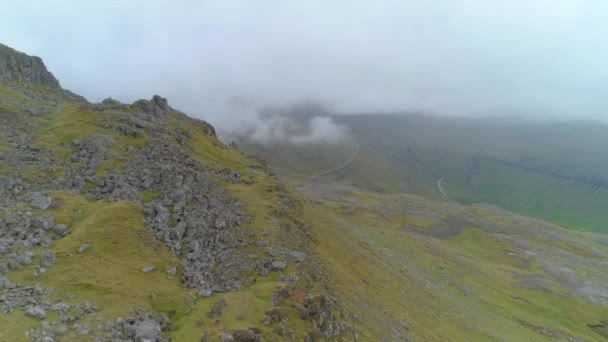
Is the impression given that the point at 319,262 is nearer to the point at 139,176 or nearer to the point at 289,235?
the point at 289,235

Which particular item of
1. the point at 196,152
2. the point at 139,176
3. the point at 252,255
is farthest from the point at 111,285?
the point at 196,152

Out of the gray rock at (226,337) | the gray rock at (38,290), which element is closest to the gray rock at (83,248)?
the gray rock at (38,290)

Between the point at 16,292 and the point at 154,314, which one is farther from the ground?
the point at 16,292

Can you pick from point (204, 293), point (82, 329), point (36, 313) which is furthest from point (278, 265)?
point (36, 313)

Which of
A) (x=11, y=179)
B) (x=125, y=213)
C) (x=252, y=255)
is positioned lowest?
(x=252, y=255)

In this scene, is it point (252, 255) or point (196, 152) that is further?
point (196, 152)

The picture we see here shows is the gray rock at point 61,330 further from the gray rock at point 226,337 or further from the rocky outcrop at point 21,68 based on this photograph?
the rocky outcrop at point 21,68

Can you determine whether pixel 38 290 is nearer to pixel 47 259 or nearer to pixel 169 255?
pixel 47 259
